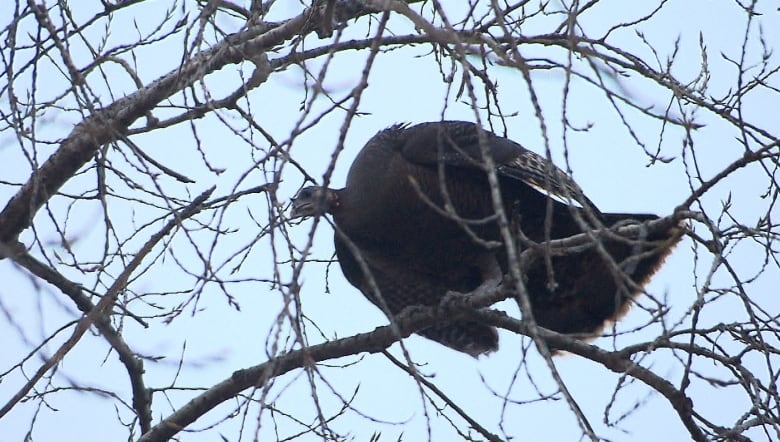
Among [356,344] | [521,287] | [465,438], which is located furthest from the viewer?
[356,344]

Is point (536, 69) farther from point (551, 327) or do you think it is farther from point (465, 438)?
point (551, 327)

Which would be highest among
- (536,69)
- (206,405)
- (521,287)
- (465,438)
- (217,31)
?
(217,31)

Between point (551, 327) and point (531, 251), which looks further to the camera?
point (551, 327)

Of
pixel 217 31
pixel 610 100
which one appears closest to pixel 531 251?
pixel 610 100

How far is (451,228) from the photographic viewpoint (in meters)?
5.18

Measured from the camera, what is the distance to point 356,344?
4254mm

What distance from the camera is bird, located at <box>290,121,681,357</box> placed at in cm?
503

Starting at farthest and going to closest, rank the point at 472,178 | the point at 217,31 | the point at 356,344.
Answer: the point at 472,178 → the point at 356,344 → the point at 217,31

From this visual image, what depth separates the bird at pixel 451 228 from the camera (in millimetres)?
5027

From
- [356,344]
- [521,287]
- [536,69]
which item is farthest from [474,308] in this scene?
[521,287]

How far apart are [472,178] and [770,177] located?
2.17 meters

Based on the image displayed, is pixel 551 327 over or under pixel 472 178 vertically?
under

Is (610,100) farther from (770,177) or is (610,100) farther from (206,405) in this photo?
(206,405)

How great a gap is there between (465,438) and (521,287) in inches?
74.0
